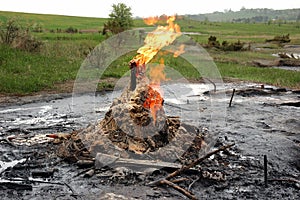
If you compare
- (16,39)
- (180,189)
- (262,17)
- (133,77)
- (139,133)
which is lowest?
(180,189)

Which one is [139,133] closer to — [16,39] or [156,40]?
[156,40]

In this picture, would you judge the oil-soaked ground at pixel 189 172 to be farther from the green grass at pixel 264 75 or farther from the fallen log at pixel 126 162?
the green grass at pixel 264 75

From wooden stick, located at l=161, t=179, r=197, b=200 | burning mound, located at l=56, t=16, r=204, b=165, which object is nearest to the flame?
burning mound, located at l=56, t=16, r=204, b=165

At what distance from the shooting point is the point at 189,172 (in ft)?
21.4

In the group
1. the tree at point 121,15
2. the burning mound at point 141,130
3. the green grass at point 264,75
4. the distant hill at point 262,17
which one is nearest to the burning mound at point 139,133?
the burning mound at point 141,130

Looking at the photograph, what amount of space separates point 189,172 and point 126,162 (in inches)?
46.1

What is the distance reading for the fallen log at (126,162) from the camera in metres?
6.56

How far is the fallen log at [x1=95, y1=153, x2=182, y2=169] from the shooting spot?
21.5 ft

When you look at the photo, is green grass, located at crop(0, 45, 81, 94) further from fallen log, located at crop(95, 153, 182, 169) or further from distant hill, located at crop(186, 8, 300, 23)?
distant hill, located at crop(186, 8, 300, 23)

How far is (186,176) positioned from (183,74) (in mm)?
12402

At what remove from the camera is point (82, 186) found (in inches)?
238

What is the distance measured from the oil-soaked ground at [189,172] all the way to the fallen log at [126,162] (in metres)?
0.14

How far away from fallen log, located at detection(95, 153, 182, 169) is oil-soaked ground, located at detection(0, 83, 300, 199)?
145 mm

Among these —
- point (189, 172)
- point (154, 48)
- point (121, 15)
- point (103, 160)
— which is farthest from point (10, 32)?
point (121, 15)
